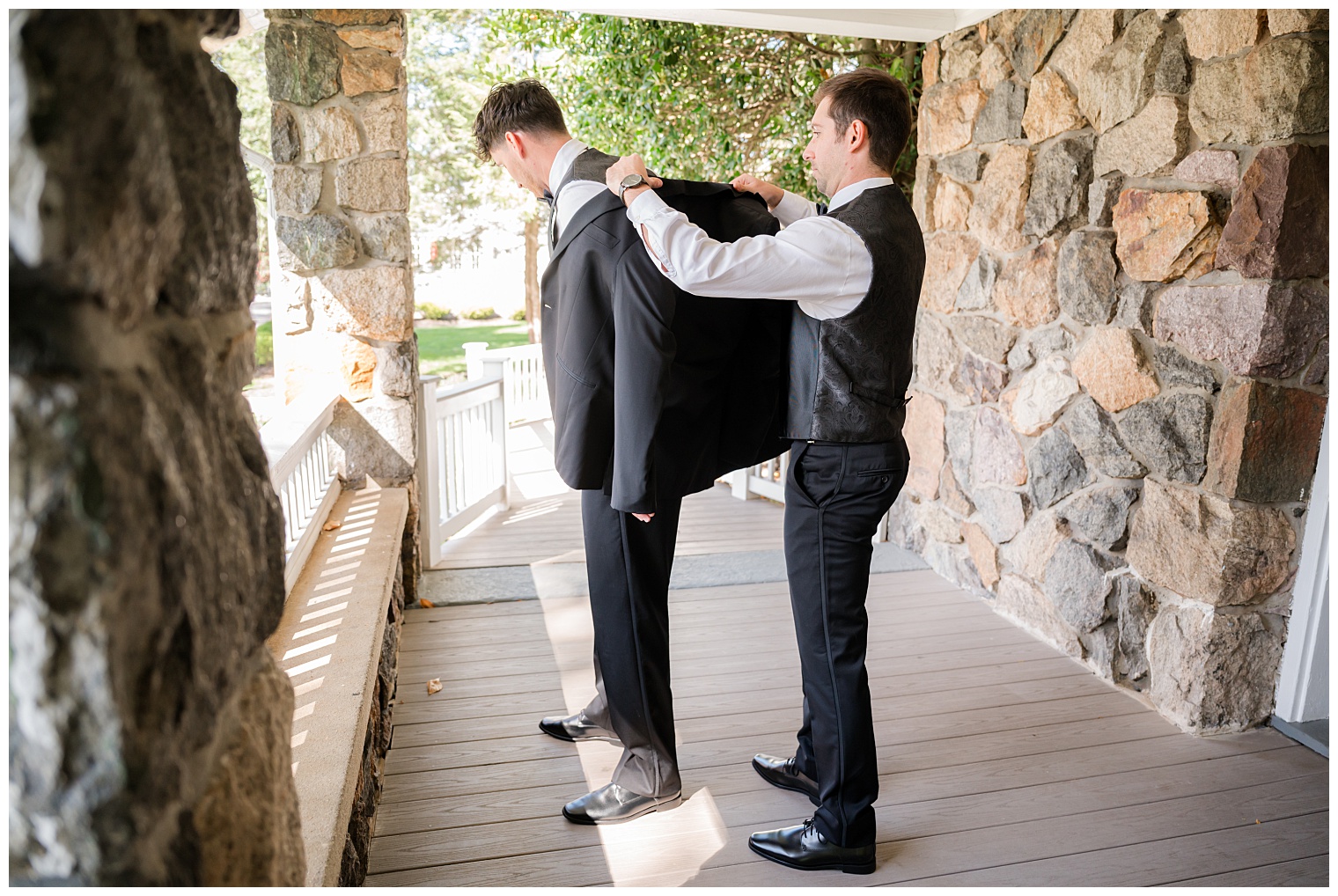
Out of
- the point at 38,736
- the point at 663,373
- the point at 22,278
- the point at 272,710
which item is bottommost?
the point at 272,710

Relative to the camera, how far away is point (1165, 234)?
9.02 ft

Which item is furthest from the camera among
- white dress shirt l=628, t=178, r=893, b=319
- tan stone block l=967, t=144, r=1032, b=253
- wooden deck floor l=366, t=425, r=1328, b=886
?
tan stone block l=967, t=144, r=1032, b=253

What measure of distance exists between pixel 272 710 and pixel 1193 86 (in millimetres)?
2852

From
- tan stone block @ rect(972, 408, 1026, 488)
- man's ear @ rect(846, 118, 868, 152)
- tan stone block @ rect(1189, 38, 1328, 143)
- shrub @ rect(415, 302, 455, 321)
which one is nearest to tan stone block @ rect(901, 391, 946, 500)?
tan stone block @ rect(972, 408, 1026, 488)

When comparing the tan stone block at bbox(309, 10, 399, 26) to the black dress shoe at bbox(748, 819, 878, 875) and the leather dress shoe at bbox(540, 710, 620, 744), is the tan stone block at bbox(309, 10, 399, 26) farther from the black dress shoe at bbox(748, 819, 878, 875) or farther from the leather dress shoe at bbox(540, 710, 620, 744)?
the black dress shoe at bbox(748, 819, 878, 875)

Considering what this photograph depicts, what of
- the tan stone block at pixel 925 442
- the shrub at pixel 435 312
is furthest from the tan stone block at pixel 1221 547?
the shrub at pixel 435 312

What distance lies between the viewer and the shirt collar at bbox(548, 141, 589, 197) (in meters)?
2.29

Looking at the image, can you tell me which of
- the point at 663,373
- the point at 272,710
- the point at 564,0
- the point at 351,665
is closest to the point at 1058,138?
the point at 564,0

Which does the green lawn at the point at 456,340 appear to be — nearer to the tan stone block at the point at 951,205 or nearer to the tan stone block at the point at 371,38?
the tan stone block at the point at 371,38

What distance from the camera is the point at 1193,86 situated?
264 cm

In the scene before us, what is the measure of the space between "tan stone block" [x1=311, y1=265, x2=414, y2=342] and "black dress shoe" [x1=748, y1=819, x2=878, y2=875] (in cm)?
250

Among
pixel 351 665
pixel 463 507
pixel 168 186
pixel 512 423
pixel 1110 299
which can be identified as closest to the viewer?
pixel 168 186

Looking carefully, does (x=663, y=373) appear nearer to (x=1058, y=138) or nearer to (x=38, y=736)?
(x=38, y=736)

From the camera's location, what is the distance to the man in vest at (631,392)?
Answer: 2033 mm
